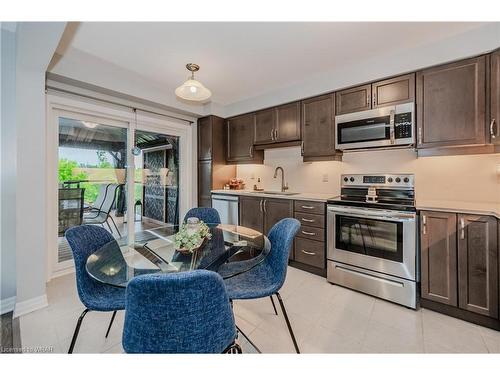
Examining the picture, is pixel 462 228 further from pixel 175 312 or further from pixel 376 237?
pixel 175 312

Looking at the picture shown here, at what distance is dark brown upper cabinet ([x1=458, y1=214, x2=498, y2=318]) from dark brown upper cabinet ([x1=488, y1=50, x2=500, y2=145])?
73cm

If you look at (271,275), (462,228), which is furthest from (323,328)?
(462,228)

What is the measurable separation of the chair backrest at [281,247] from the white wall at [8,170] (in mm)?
2352

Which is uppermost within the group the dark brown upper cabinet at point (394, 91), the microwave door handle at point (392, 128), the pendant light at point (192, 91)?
the dark brown upper cabinet at point (394, 91)

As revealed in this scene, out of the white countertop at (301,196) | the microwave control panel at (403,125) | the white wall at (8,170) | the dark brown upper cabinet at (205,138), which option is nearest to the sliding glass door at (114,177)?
the dark brown upper cabinet at (205,138)

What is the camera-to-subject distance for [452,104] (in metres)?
2.10

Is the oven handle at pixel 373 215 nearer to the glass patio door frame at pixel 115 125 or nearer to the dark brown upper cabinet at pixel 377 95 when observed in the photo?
the dark brown upper cabinet at pixel 377 95

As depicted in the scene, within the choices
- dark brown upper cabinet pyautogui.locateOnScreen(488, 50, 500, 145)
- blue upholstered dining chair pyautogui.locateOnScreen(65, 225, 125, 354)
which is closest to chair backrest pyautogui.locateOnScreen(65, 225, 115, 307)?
blue upholstered dining chair pyautogui.locateOnScreen(65, 225, 125, 354)

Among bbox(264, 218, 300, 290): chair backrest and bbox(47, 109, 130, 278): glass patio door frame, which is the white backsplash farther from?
bbox(47, 109, 130, 278): glass patio door frame

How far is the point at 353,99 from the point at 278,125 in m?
1.07

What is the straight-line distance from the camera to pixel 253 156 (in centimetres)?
373

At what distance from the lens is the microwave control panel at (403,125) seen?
2.31m
